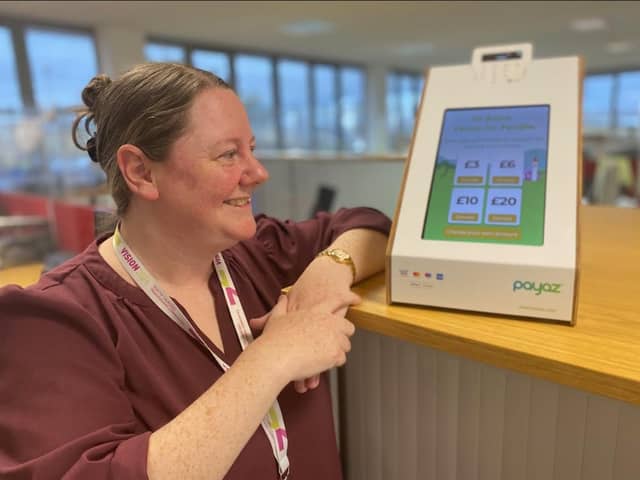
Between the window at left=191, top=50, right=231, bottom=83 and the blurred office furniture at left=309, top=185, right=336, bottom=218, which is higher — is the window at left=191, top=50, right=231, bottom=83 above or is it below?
above

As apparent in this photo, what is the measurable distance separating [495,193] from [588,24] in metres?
6.97

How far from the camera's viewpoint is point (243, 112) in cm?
81

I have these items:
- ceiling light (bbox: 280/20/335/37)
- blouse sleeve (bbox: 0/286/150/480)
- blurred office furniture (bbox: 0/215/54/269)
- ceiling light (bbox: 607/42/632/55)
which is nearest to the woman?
blouse sleeve (bbox: 0/286/150/480)

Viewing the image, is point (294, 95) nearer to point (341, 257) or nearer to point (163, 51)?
point (163, 51)

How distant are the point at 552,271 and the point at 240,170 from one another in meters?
0.45

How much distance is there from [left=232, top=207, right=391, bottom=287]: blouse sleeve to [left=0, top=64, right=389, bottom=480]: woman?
0.05 ft

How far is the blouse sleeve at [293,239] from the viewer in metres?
0.98

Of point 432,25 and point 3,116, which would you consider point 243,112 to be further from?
point 432,25

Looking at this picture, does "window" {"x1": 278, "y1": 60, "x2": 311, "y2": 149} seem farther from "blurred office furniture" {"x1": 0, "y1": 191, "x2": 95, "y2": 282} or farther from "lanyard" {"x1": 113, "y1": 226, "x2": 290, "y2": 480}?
"lanyard" {"x1": 113, "y1": 226, "x2": 290, "y2": 480}

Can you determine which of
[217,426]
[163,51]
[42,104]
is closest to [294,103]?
[163,51]

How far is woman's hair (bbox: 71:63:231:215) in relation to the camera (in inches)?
29.4

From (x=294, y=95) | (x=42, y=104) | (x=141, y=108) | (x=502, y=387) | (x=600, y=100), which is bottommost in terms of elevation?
(x=502, y=387)

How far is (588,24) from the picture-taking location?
6.42 m

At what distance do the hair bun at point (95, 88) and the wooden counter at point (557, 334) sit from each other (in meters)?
0.51
